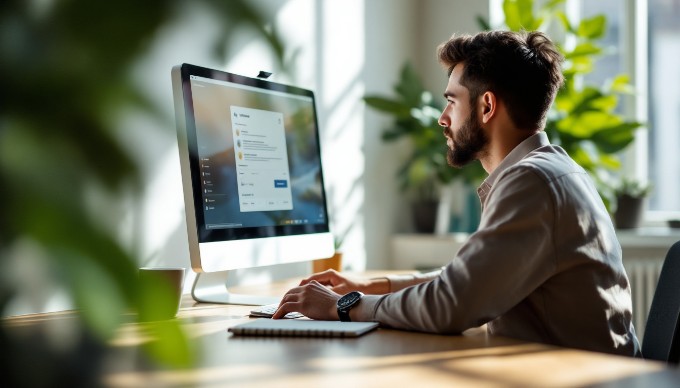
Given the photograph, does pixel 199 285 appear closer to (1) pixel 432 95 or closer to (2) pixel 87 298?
(2) pixel 87 298

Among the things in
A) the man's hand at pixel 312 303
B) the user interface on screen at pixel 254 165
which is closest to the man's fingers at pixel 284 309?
the man's hand at pixel 312 303

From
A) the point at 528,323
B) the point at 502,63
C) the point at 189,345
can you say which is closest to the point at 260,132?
the point at 502,63

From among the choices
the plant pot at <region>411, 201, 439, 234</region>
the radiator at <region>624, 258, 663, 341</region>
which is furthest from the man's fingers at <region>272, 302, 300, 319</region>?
the radiator at <region>624, 258, 663, 341</region>

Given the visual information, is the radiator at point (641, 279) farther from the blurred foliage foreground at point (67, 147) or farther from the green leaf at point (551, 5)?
the blurred foliage foreground at point (67, 147)

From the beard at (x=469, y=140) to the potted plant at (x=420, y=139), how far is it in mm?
1375

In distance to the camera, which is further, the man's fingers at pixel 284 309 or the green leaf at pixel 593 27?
the green leaf at pixel 593 27

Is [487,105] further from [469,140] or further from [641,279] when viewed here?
[641,279]

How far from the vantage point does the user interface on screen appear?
1540 mm

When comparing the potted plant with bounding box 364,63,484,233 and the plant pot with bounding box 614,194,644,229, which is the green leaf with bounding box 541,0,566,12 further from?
the plant pot with bounding box 614,194,644,229

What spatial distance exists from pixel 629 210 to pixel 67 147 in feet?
10.9

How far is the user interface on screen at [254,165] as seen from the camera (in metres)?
1.54

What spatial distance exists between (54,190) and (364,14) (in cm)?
303

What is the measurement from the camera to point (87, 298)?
0.22 metres

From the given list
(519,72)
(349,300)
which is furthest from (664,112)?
(349,300)
